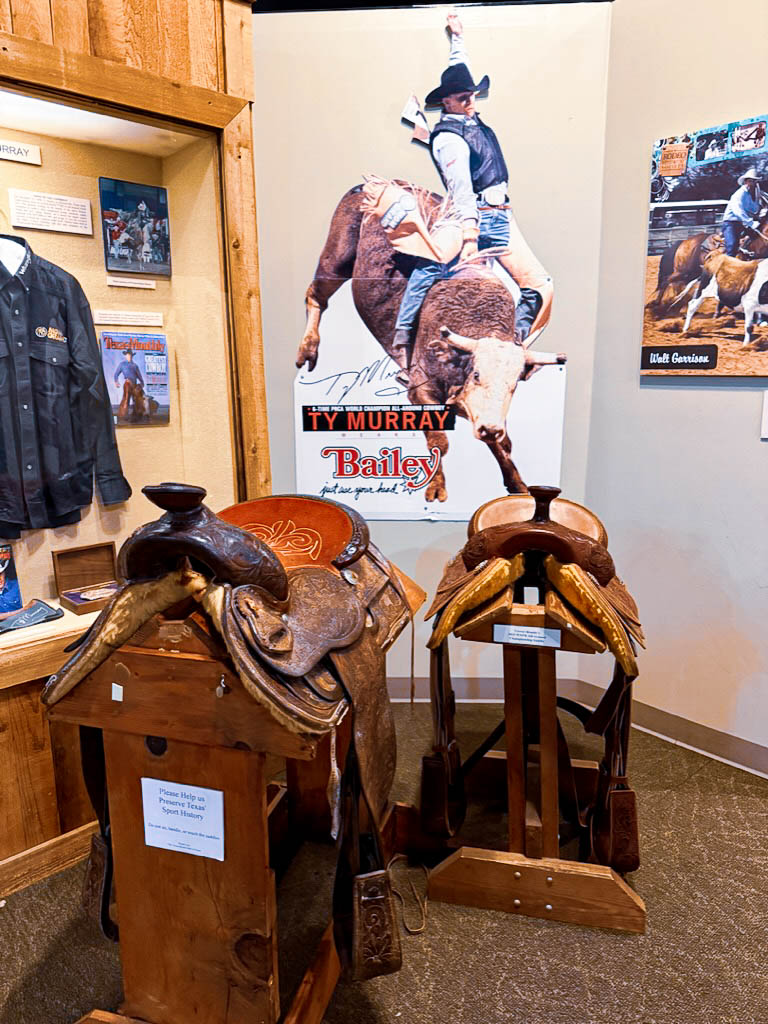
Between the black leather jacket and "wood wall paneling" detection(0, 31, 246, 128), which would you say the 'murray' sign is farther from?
"wood wall paneling" detection(0, 31, 246, 128)

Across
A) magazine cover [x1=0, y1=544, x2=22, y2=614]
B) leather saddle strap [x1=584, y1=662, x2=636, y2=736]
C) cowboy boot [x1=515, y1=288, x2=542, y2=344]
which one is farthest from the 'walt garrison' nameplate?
magazine cover [x1=0, y1=544, x2=22, y2=614]

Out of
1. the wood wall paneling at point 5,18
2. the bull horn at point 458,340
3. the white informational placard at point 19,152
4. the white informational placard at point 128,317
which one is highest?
the wood wall paneling at point 5,18

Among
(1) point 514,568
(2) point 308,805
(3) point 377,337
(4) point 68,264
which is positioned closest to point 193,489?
(1) point 514,568

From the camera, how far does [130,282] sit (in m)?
2.38

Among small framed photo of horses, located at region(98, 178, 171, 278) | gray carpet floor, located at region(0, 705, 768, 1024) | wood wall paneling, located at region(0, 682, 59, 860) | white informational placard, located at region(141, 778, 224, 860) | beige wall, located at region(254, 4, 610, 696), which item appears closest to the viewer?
white informational placard, located at region(141, 778, 224, 860)

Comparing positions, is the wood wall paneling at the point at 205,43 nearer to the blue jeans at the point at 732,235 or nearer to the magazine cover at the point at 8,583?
the magazine cover at the point at 8,583

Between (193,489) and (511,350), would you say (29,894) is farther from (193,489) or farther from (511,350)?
(511,350)

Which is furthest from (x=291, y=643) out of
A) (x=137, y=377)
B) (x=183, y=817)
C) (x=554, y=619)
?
(x=137, y=377)

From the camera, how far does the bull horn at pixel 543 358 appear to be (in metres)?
2.77

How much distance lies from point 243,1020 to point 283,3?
10.4 feet

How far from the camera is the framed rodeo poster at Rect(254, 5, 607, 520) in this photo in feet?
8.39

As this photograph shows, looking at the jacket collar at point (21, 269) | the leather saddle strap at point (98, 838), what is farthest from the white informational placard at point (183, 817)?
the jacket collar at point (21, 269)

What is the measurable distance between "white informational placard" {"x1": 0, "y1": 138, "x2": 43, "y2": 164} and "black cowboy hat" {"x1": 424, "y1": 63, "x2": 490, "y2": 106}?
4.73 ft
